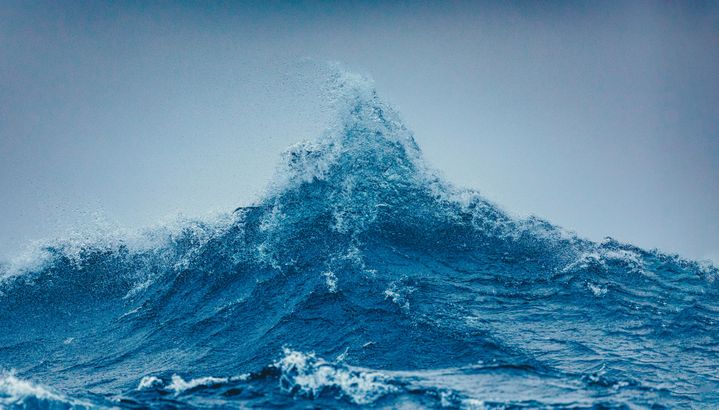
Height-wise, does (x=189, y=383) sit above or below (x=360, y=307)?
below

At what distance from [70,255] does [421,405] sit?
1138cm

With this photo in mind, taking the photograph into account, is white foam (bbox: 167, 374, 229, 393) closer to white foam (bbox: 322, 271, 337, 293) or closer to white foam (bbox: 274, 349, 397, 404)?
white foam (bbox: 274, 349, 397, 404)

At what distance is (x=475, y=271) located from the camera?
32.6 feet

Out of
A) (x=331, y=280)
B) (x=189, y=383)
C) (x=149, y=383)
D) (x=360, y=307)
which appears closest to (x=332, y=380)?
(x=189, y=383)

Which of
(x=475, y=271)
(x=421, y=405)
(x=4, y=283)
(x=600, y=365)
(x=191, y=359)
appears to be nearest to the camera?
(x=421, y=405)

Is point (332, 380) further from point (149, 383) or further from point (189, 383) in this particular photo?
point (149, 383)

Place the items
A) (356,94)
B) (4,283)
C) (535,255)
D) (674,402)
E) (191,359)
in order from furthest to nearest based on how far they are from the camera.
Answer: (356,94)
(4,283)
(535,255)
(191,359)
(674,402)

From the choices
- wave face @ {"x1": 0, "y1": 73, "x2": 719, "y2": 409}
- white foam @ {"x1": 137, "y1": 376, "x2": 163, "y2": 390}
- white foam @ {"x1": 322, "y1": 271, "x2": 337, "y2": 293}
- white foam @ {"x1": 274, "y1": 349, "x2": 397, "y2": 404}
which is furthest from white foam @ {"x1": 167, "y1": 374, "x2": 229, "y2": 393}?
white foam @ {"x1": 322, "y1": 271, "x2": 337, "y2": 293}

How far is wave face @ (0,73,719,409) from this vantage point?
5.45 metres

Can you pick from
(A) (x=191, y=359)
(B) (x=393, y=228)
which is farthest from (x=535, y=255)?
(A) (x=191, y=359)

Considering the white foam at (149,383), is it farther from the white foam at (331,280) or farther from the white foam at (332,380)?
the white foam at (331,280)

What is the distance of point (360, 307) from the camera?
8.02 metres

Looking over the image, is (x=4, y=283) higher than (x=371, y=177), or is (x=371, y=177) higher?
(x=371, y=177)

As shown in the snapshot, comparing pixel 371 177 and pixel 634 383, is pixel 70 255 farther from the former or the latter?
pixel 634 383
